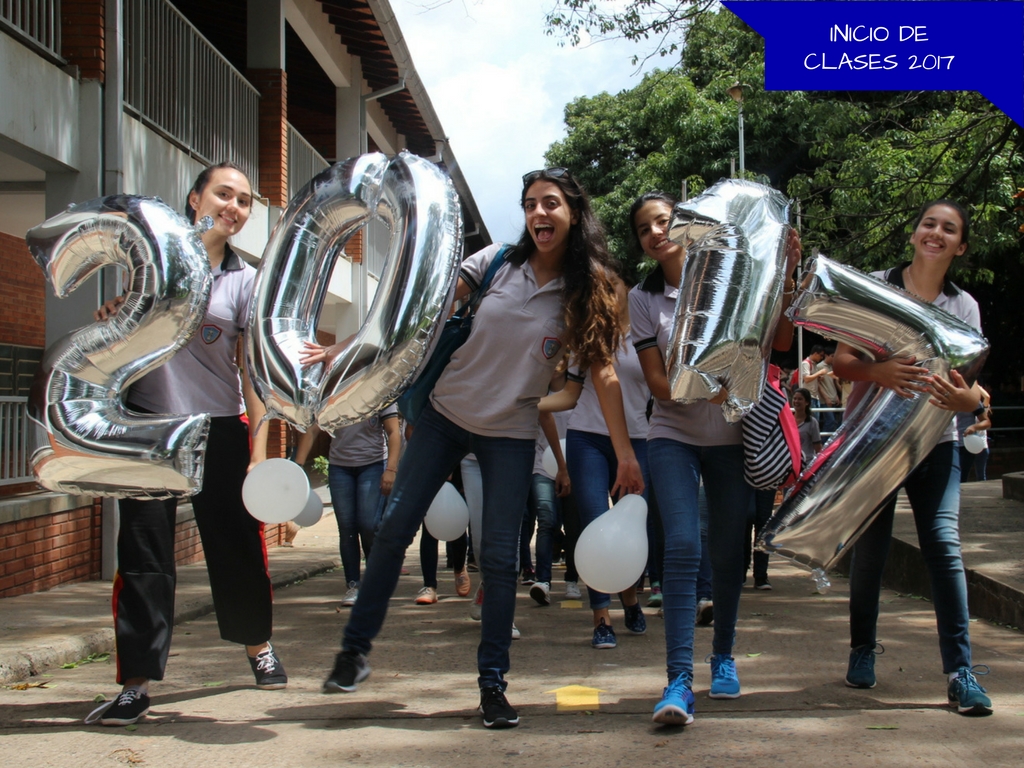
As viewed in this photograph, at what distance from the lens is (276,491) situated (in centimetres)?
362

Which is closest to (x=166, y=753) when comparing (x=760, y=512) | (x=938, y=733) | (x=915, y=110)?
(x=938, y=733)

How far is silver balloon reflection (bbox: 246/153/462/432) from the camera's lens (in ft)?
11.1

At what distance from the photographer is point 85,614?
618 centimetres

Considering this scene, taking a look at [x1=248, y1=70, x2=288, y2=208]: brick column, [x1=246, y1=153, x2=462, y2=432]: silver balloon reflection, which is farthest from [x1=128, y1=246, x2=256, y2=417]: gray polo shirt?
[x1=248, y1=70, x2=288, y2=208]: brick column

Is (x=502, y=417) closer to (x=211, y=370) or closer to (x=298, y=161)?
(x=211, y=370)

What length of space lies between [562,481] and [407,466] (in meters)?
2.67

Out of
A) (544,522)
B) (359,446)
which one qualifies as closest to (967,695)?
(544,522)

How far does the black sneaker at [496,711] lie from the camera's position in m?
3.68

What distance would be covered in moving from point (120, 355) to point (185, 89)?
661 cm

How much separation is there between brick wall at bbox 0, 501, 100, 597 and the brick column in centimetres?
488

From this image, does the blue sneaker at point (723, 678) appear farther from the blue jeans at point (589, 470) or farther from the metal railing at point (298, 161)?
the metal railing at point (298, 161)

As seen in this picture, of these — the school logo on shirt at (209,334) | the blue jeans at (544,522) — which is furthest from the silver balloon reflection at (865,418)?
the blue jeans at (544,522)

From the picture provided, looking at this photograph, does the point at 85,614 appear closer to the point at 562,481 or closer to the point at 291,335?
the point at 562,481

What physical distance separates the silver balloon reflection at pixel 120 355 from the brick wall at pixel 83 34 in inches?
169
